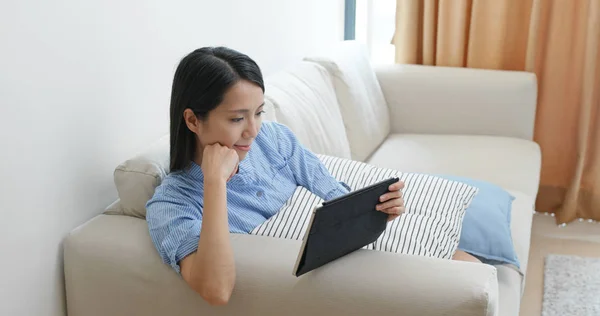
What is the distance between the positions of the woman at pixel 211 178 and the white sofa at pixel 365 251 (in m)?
0.06

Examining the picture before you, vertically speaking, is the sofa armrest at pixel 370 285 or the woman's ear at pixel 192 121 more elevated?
the woman's ear at pixel 192 121

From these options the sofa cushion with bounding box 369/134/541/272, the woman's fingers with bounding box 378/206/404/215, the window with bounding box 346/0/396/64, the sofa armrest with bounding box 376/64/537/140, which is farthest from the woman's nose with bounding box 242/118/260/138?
the window with bounding box 346/0/396/64

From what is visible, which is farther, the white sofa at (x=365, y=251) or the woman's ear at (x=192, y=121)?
the woman's ear at (x=192, y=121)

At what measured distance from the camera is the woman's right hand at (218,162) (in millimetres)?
1513

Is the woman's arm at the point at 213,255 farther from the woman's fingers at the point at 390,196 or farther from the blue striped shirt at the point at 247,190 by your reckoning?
the woman's fingers at the point at 390,196

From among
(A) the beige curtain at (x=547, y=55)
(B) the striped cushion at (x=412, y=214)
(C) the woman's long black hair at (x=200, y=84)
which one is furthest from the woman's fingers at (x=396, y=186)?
(A) the beige curtain at (x=547, y=55)

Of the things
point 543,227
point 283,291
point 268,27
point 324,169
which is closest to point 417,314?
point 283,291

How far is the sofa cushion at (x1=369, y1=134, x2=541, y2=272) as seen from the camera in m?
2.59

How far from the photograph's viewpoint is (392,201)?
5.06 feet

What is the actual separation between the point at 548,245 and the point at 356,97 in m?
1.02

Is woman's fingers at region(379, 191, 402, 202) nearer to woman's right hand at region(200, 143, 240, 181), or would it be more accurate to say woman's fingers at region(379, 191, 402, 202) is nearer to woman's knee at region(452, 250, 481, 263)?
woman's right hand at region(200, 143, 240, 181)

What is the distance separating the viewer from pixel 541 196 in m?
3.38

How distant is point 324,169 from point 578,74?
5.53ft

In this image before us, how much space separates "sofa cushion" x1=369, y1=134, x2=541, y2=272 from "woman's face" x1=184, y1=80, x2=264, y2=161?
1107 mm
